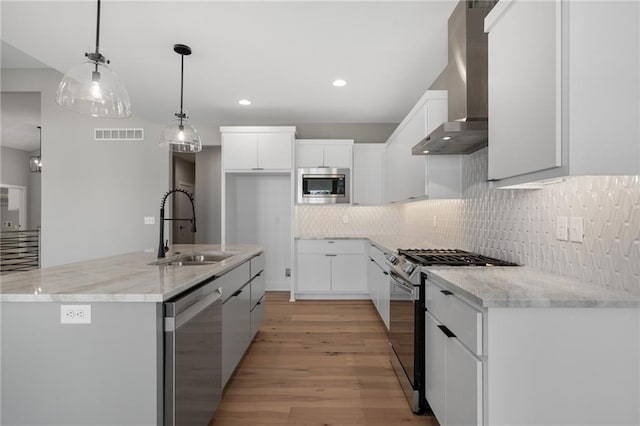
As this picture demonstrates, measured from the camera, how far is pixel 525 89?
52.6 inches

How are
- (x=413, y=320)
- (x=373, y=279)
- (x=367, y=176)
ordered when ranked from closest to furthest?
(x=413, y=320)
(x=373, y=279)
(x=367, y=176)

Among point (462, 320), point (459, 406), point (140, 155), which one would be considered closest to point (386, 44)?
point (462, 320)

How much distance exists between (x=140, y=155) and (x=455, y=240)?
4815mm

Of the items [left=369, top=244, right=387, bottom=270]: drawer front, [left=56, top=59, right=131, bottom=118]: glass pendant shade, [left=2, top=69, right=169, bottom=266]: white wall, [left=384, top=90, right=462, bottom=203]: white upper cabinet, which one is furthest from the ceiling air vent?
[left=384, top=90, right=462, bottom=203]: white upper cabinet


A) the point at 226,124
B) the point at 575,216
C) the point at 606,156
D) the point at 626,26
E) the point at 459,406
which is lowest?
the point at 459,406

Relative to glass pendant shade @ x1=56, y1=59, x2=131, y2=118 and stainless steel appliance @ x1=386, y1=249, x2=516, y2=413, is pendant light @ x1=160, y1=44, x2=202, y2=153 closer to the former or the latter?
glass pendant shade @ x1=56, y1=59, x2=131, y2=118

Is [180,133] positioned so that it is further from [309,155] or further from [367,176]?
[367,176]

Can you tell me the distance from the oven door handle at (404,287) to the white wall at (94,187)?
4.16 m

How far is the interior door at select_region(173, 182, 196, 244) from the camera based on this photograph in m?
6.46

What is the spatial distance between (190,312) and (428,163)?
2176 mm

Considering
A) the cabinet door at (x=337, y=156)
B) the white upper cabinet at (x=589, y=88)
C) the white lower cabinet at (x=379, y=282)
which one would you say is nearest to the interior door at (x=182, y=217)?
the cabinet door at (x=337, y=156)

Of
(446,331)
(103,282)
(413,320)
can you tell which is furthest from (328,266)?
(103,282)

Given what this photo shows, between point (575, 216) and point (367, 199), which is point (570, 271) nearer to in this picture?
point (575, 216)

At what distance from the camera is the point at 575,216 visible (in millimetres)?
1540
